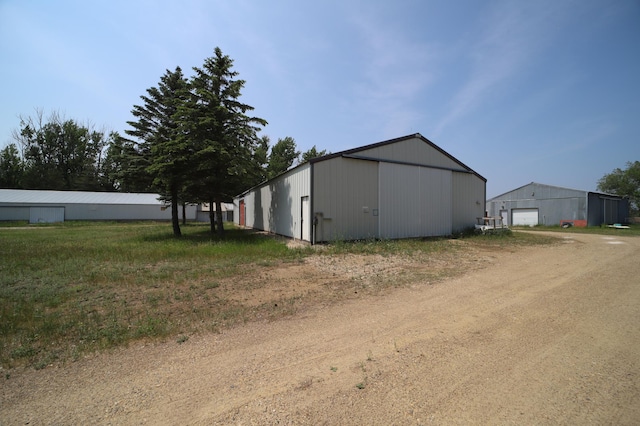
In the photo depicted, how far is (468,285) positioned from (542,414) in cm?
453

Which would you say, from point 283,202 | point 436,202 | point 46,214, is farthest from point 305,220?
point 46,214

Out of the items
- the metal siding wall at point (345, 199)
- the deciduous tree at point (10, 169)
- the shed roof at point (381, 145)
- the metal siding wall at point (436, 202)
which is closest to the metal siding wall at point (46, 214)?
the deciduous tree at point (10, 169)

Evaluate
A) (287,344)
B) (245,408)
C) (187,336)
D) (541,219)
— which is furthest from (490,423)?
(541,219)

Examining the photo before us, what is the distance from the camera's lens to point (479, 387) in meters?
2.74

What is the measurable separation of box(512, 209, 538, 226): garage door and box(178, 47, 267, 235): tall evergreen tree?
32.4 m

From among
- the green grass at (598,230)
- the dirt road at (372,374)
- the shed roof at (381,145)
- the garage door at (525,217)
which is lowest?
the dirt road at (372,374)

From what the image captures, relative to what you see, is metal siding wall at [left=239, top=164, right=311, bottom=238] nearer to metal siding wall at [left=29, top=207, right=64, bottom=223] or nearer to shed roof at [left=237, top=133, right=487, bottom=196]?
shed roof at [left=237, top=133, right=487, bottom=196]

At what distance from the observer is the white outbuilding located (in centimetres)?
3397

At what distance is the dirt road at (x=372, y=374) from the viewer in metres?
2.39

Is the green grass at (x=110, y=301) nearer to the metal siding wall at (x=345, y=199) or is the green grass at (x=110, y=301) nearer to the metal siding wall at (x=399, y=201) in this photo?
the metal siding wall at (x=345, y=199)

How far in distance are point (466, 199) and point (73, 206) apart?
1796 inches

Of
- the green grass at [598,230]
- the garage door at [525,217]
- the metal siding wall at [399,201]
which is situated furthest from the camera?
the garage door at [525,217]

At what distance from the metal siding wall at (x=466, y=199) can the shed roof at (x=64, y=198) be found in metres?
31.4

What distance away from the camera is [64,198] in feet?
120
